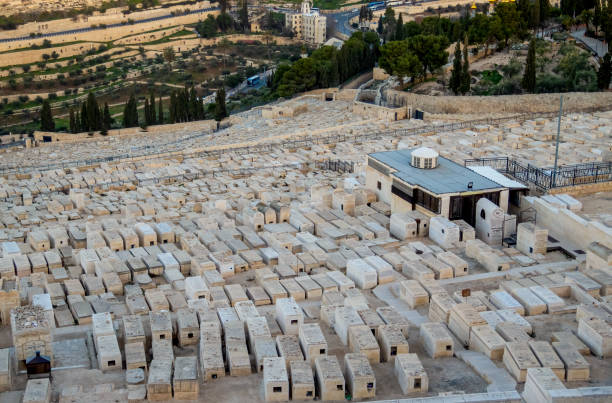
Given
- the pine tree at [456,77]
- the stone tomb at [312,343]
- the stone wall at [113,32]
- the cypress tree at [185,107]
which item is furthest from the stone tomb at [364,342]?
the stone wall at [113,32]

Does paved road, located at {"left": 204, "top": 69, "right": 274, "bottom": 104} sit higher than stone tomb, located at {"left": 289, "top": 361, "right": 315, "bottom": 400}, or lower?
lower

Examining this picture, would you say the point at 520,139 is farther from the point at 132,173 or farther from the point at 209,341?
the point at 209,341

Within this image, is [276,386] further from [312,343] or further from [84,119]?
[84,119]

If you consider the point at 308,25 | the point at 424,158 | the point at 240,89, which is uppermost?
the point at 424,158

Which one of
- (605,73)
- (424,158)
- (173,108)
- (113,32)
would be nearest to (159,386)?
(424,158)

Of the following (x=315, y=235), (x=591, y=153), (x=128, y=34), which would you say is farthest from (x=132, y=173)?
(x=128, y=34)

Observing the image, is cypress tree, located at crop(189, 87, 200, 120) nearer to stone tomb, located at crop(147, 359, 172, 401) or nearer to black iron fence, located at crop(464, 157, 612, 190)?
black iron fence, located at crop(464, 157, 612, 190)

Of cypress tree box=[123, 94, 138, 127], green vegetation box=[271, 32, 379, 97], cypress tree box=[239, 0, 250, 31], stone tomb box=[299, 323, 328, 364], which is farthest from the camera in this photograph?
cypress tree box=[239, 0, 250, 31]

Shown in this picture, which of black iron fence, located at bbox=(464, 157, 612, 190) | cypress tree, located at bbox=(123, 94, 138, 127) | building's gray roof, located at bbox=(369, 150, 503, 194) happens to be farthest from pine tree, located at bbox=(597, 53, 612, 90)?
cypress tree, located at bbox=(123, 94, 138, 127)
